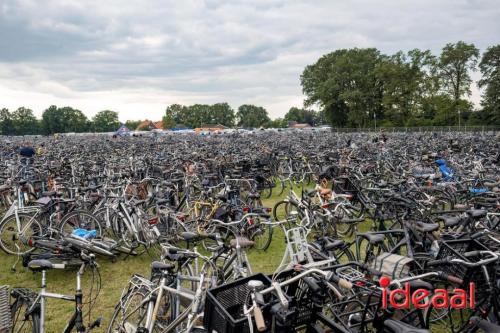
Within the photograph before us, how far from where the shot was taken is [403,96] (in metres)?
48.8

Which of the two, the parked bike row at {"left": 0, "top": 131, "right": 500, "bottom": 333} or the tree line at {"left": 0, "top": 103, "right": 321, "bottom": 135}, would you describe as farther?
the tree line at {"left": 0, "top": 103, "right": 321, "bottom": 135}

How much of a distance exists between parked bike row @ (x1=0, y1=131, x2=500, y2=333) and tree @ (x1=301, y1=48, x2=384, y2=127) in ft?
136

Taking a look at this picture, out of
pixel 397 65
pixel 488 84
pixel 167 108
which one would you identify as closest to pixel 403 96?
pixel 397 65

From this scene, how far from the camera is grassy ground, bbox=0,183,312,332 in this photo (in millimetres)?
3998

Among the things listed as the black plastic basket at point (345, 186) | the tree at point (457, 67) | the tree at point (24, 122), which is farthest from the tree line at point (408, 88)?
the tree at point (24, 122)

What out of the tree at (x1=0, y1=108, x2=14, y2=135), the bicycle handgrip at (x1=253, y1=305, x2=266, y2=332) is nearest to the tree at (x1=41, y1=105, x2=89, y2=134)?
the tree at (x1=0, y1=108, x2=14, y2=135)

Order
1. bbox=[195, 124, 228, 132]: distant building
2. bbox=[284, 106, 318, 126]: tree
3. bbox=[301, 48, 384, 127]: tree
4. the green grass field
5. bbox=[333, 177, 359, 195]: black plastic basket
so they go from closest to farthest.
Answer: the green grass field
bbox=[333, 177, 359, 195]: black plastic basket
bbox=[301, 48, 384, 127]: tree
bbox=[195, 124, 228, 132]: distant building
bbox=[284, 106, 318, 126]: tree

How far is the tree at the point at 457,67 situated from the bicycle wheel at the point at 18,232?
53661mm

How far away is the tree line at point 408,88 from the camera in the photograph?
4656 centimetres

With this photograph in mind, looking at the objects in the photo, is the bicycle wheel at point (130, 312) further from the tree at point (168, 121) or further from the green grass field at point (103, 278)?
the tree at point (168, 121)

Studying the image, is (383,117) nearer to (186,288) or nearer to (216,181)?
(216,181)

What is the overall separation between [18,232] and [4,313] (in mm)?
2882

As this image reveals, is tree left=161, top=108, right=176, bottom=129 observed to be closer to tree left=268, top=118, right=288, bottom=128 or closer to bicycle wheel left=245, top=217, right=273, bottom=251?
tree left=268, top=118, right=288, bottom=128

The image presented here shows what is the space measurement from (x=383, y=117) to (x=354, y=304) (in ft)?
177
